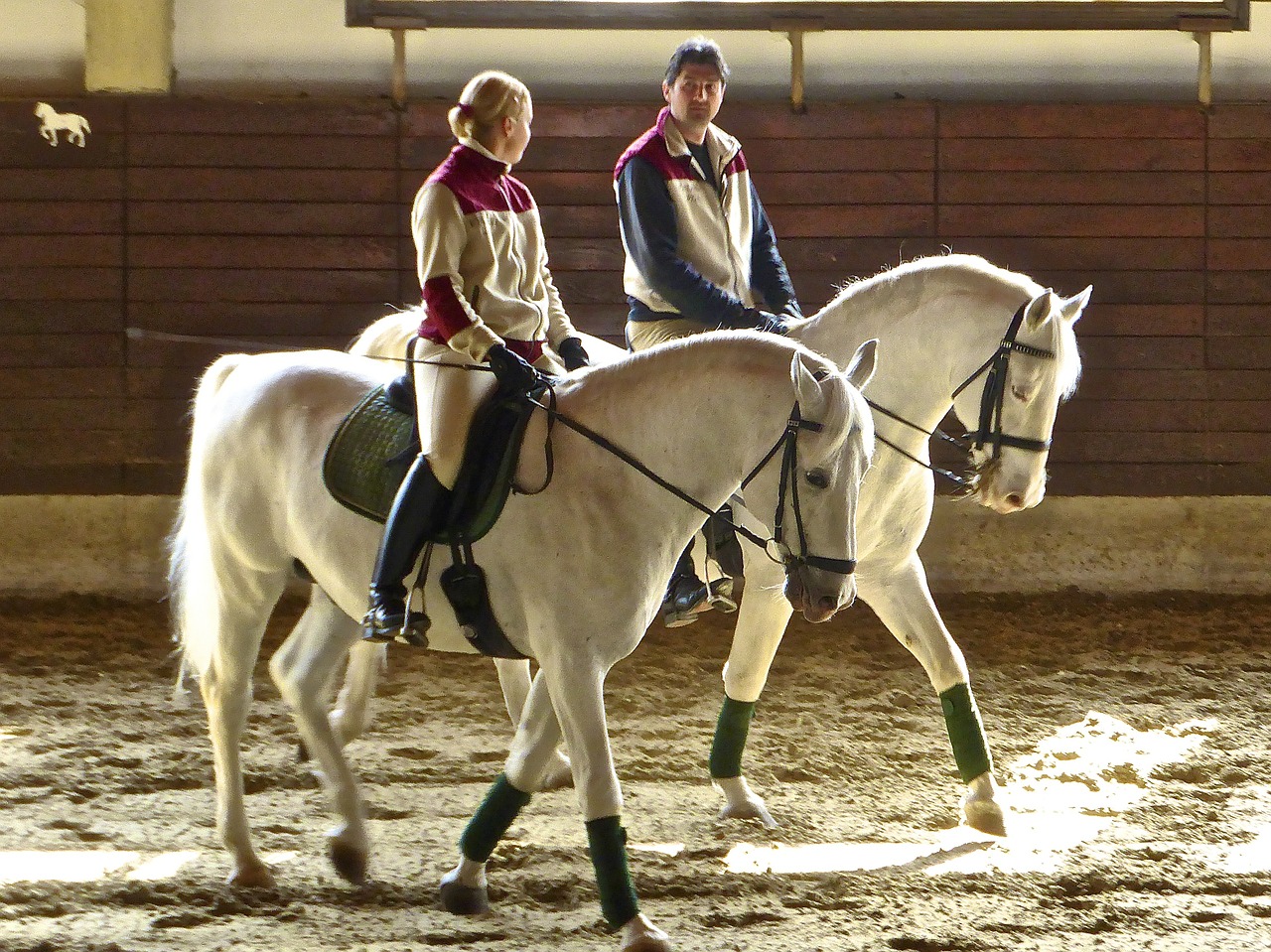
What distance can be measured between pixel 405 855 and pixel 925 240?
518 centimetres

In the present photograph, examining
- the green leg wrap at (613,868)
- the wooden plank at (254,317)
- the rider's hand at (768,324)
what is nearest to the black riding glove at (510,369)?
the green leg wrap at (613,868)

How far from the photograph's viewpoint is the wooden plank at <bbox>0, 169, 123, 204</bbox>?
7.59 metres

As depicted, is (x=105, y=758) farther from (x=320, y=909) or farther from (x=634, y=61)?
(x=634, y=61)

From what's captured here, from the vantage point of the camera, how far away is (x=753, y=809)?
4.18m

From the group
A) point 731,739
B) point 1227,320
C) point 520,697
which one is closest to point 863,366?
point 731,739

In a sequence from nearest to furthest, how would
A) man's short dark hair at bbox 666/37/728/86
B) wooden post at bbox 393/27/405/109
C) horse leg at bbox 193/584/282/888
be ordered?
horse leg at bbox 193/584/282/888
man's short dark hair at bbox 666/37/728/86
wooden post at bbox 393/27/405/109

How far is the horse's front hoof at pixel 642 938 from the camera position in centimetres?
295

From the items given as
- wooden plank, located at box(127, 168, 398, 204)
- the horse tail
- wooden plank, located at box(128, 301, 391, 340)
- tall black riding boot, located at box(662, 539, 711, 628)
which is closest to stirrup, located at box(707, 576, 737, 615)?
tall black riding boot, located at box(662, 539, 711, 628)

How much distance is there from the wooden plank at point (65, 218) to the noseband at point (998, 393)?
18.1 ft

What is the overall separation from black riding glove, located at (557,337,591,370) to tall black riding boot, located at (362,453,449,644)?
26.3 inches

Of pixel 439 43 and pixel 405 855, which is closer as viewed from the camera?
pixel 405 855

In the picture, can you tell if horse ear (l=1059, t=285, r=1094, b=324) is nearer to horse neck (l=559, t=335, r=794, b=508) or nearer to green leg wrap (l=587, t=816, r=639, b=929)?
horse neck (l=559, t=335, r=794, b=508)

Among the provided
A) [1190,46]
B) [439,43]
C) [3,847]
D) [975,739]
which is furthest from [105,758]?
[1190,46]

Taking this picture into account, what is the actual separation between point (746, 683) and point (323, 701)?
135cm
